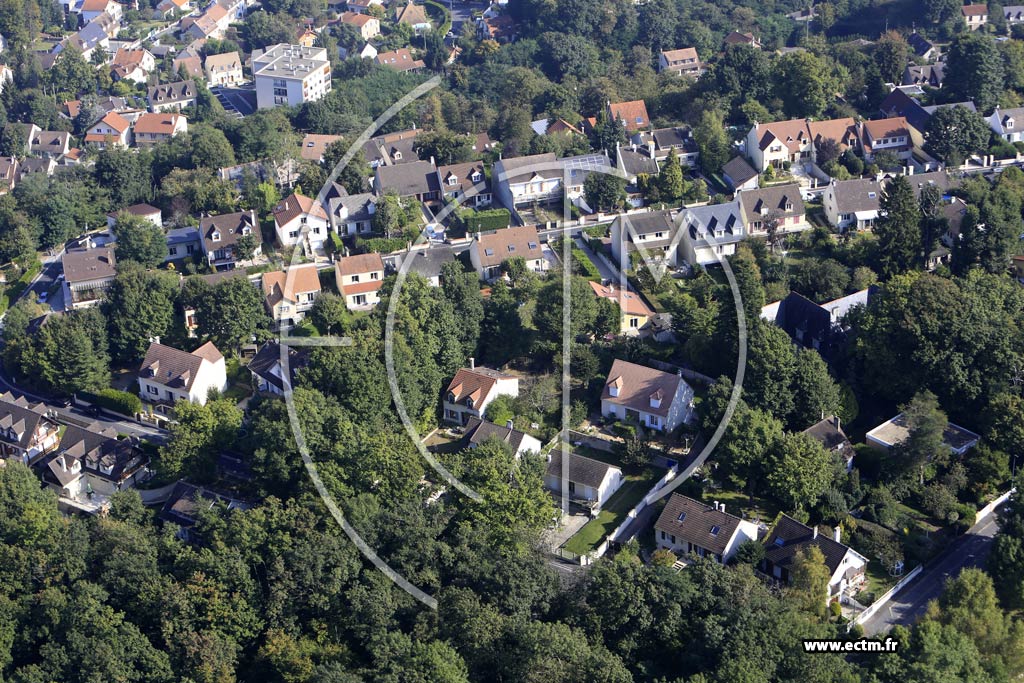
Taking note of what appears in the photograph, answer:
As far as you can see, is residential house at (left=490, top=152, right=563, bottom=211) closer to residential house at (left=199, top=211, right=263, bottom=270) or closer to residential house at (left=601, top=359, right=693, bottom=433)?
residential house at (left=199, top=211, right=263, bottom=270)

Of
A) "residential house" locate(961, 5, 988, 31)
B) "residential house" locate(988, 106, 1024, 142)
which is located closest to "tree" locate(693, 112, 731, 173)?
"residential house" locate(988, 106, 1024, 142)

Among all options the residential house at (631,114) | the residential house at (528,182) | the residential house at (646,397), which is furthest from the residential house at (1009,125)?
the residential house at (646,397)

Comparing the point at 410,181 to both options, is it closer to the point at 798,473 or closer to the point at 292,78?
the point at 292,78

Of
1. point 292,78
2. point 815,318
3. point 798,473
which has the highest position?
point 798,473

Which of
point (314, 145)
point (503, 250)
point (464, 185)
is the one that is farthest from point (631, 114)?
point (314, 145)

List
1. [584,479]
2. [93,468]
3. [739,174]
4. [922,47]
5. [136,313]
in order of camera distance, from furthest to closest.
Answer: [922,47] → [739,174] → [136,313] → [93,468] → [584,479]

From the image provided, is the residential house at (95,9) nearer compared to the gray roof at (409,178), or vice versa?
the gray roof at (409,178)

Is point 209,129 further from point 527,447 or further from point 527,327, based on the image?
point 527,447

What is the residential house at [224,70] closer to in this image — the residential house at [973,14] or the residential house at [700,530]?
the residential house at [973,14]
